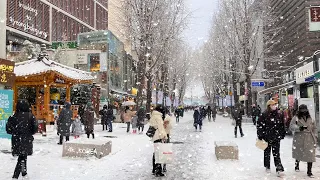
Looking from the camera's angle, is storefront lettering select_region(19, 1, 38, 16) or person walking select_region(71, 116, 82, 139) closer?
person walking select_region(71, 116, 82, 139)

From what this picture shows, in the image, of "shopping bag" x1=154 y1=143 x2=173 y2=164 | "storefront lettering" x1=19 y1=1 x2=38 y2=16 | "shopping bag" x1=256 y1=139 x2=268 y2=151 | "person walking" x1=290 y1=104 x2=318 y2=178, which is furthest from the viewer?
"storefront lettering" x1=19 y1=1 x2=38 y2=16

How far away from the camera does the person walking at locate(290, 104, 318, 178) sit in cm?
778

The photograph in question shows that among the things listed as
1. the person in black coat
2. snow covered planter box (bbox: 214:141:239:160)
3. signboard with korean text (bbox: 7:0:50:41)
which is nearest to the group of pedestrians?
snow covered planter box (bbox: 214:141:239:160)

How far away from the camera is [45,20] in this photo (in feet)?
159

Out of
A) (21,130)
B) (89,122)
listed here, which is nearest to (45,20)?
(89,122)

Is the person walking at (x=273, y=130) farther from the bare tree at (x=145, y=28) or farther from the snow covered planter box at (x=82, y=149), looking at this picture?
the bare tree at (x=145, y=28)

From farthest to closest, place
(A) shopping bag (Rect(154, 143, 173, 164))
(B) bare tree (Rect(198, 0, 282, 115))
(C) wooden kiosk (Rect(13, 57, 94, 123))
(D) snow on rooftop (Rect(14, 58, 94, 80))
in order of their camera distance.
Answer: (B) bare tree (Rect(198, 0, 282, 115)) → (C) wooden kiosk (Rect(13, 57, 94, 123)) → (D) snow on rooftop (Rect(14, 58, 94, 80)) → (A) shopping bag (Rect(154, 143, 173, 164))

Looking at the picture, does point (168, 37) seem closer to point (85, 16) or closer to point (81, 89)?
point (81, 89)

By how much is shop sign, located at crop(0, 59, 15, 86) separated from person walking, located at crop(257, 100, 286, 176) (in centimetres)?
822

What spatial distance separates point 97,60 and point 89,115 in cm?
2596

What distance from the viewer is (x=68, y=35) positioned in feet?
181

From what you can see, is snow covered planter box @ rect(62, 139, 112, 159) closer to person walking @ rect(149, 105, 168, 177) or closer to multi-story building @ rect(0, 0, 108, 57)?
person walking @ rect(149, 105, 168, 177)

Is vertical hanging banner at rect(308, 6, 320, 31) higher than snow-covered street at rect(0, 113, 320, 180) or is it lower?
higher

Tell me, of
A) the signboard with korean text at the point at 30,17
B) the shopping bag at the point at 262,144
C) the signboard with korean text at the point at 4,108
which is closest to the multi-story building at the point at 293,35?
the shopping bag at the point at 262,144
